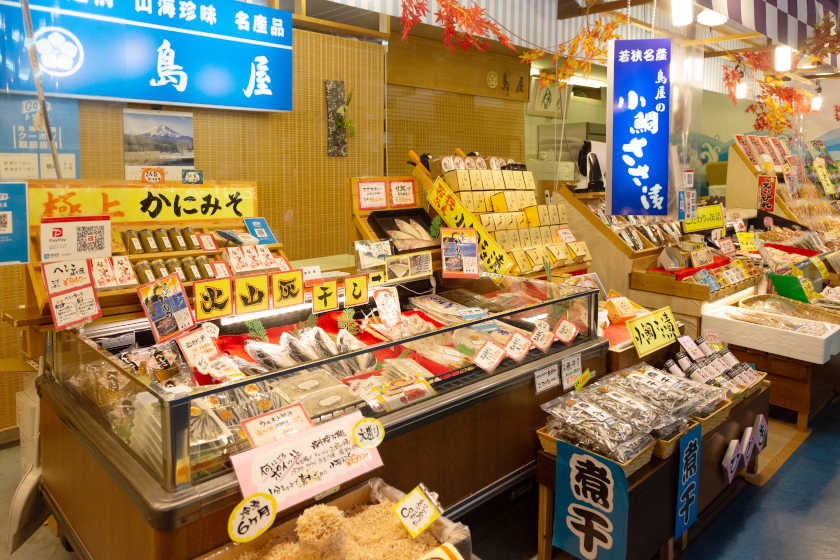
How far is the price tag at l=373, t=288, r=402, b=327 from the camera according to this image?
10.0 ft

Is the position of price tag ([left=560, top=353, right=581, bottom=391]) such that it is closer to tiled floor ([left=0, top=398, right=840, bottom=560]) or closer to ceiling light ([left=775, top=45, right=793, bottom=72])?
tiled floor ([left=0, top=398, right=840, bottom=560])

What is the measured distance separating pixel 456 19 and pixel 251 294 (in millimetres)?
3205

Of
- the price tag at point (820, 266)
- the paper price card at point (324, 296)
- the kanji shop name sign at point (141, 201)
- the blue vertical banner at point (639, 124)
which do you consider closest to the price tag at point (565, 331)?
the paper price card at point (324, 296)

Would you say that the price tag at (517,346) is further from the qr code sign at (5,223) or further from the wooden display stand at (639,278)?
the wooden display stand at (639,278)

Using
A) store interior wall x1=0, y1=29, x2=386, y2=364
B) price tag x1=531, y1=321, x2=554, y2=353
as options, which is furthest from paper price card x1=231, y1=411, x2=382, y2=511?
store interior wall x1=0, y1=29, x2=386, y2=364

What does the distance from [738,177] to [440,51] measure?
4219 millimetres

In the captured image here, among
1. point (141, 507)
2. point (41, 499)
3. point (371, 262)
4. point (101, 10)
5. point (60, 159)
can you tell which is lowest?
point (41, 499)

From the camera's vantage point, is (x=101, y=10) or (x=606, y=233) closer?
(x=101, y=10)

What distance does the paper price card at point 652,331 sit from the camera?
3.24 metres

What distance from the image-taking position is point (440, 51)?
600 centimetres

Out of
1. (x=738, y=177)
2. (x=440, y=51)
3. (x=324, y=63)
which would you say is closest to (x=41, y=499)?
(x=324, y=63)

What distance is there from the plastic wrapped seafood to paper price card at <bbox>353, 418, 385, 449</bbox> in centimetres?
93

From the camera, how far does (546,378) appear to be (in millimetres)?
2801

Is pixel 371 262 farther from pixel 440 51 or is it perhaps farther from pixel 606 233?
pixel 440 51
